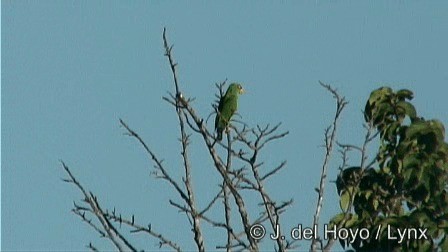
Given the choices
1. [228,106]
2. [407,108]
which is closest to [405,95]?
[407,108]

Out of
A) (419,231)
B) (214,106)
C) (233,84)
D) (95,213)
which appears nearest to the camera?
(95,213)

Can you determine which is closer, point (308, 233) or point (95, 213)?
point (95, 213)

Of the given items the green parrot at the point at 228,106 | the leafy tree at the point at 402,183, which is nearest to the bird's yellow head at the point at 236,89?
the green parrot at the point at 228,106

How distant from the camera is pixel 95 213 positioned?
4.73m

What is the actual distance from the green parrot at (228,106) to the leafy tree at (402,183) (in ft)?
2.80

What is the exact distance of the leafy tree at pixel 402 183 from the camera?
20.4 ft

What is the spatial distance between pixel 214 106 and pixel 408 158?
1458 mm

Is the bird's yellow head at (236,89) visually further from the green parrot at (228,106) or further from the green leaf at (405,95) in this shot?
the green leaf at (405,95)

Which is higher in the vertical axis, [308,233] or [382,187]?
[382,187]

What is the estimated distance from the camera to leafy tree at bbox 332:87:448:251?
6215mm

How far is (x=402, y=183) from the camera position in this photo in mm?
6402

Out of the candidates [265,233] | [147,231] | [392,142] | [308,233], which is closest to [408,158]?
[392,142]

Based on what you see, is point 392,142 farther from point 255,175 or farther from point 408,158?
point 255,175

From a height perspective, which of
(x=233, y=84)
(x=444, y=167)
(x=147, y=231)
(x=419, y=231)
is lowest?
(x=147, y=231)
